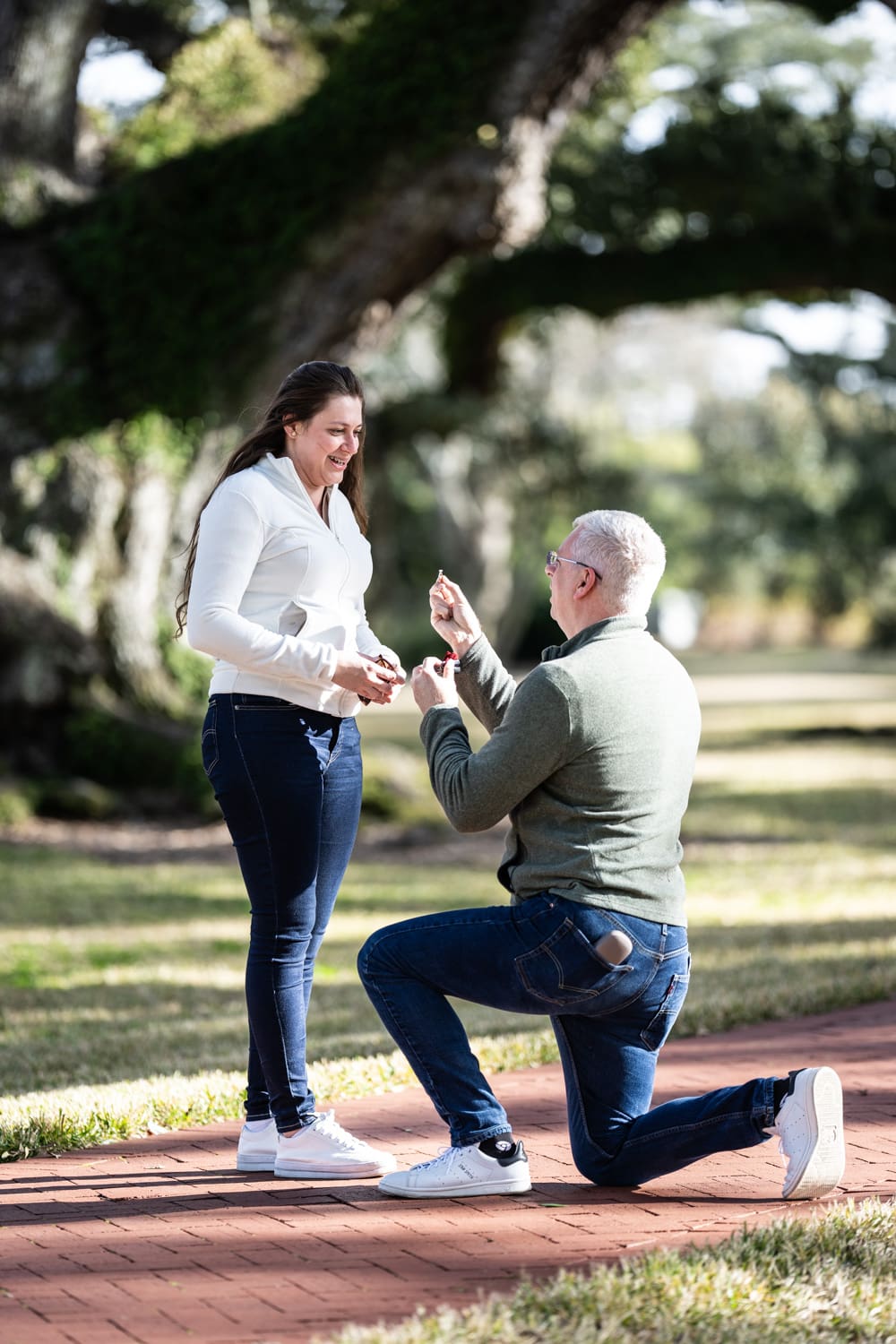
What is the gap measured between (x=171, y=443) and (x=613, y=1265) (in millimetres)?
12949

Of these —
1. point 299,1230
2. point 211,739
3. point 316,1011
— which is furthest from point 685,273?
point 299,1230

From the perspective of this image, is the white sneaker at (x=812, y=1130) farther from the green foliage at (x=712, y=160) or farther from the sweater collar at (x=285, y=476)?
the green foliage at (x=712, y=160)

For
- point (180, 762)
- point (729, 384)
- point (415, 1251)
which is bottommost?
point (729, 384)

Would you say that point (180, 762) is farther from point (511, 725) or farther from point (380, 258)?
point (511, 725)

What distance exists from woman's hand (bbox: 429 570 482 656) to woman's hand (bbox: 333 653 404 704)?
17cm

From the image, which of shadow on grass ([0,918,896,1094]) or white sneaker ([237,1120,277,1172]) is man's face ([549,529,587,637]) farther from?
shadow on grass ([0,918,896,1094])

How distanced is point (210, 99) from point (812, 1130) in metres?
14.4

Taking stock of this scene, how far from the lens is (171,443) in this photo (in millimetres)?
15648

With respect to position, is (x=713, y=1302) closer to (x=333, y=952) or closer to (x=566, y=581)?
(x=566, y=581)

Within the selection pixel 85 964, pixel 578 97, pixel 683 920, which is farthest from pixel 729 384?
pixel 683 920

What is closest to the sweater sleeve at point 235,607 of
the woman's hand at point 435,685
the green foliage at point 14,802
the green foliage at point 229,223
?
the woman's hand at point 435,685

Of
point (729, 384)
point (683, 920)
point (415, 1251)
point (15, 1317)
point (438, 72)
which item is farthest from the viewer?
point (729, 384)

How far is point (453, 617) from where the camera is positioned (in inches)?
168

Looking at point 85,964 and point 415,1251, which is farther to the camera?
point 85,964
